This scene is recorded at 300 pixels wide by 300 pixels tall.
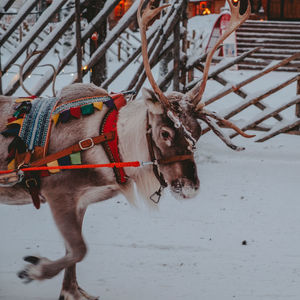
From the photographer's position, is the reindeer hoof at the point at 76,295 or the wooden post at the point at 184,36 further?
the wooden post at the point at 184,36

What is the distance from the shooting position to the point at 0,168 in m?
2.84

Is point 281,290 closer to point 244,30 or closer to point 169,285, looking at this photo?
point 169,285

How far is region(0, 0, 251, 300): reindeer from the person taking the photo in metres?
2.58

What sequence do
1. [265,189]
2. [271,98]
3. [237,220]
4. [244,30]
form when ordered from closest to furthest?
1. [237,220]
2. [265,189]
3. [271,98]
4. [244,30]

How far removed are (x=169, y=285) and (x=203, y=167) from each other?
331 cm

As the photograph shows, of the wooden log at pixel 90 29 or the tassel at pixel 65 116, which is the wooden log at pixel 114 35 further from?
the tassel at pixel 65 116

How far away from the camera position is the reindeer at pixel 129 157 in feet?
8.46

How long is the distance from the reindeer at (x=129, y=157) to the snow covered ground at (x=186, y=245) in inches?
15.3

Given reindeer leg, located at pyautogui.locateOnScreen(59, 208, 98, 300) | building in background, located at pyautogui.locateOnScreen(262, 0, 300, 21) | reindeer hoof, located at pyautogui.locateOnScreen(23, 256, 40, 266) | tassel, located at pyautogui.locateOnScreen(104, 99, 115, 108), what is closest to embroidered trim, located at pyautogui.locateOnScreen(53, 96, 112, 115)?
tassel, located at pyautogui.locateOnScreen(104, 99, 115, 108)

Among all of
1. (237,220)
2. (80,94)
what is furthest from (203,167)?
(80,94)

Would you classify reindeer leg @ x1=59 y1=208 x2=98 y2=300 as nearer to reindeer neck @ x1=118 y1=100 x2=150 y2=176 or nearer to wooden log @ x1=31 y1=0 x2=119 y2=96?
reindeer neck @ x1=118 y1=100 x2=150 y2=176

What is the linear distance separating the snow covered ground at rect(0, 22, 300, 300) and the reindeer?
389 mm

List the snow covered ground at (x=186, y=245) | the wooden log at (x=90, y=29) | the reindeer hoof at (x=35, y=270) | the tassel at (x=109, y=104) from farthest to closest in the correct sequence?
the wooden log at (x=90, y=29)
the snow covered ground at (x=186, y=245)
the tassel at (x=109, y=104)
the reindeer hoof at (x=35, y=270)

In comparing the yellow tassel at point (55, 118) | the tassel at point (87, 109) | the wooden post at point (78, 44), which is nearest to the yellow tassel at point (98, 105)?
the tassel at point (87, 109)
